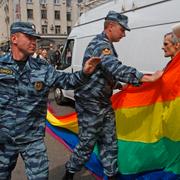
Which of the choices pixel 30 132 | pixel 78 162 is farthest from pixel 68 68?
pixel 30 132

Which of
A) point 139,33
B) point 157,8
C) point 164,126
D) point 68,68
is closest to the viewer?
point 164,126

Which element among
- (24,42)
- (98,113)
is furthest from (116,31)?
(24,42)

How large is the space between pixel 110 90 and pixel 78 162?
971 mm

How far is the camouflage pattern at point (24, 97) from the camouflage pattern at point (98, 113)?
75 cm

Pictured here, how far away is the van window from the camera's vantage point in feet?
36.5

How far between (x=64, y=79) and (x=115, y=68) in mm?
645

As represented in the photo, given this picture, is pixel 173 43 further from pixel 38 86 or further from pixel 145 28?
pixel 145 28

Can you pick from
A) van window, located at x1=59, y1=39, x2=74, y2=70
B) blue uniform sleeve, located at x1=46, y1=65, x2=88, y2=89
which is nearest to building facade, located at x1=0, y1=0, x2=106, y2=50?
van window, located at x1=59, y1=39, x2=74, y2=70

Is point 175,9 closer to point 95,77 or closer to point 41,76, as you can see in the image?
point 95,77

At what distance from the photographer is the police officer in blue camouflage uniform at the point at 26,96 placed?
3499 mm

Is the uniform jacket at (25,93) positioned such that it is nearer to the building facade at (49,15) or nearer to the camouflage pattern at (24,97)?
the camouflage pattern at (24,97)

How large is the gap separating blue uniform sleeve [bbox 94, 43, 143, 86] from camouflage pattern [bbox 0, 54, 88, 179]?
57cm

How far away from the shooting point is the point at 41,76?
3.56m

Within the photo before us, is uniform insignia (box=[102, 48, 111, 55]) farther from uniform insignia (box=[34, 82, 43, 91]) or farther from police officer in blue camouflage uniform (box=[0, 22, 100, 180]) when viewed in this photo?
uniform insignia (box=[34, 82, 43, 91])
